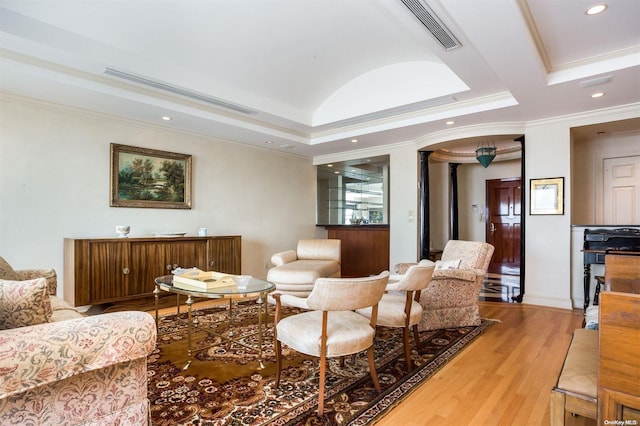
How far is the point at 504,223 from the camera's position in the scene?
310 inches

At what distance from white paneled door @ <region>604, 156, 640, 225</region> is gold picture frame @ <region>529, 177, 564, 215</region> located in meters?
1.30

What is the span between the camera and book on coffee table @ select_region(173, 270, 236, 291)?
285 centimetres

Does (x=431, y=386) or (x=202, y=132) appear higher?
(x=202, y=132)

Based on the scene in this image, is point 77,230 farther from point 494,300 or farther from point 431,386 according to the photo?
point 494,300

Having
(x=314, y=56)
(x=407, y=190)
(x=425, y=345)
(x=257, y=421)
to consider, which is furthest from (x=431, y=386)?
(x=407, y=190)

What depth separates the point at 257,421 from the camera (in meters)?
1.94

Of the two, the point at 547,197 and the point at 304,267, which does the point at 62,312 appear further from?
the point at 547,197

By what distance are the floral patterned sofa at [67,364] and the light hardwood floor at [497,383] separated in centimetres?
133

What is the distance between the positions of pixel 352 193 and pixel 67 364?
22.1ft

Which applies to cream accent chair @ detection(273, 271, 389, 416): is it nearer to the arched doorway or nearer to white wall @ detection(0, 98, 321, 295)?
white wall @ detection(0, 98, 321, 295)

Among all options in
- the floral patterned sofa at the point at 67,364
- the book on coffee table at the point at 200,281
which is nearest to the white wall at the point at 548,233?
the book on coffee table at the point at 200,281

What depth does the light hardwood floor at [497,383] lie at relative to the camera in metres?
1.99

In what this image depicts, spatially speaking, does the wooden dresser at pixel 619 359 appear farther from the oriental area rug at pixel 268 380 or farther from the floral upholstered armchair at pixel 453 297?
the floral upholstered armchair at pixel 453 297

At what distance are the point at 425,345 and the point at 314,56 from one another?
3.36 meters
